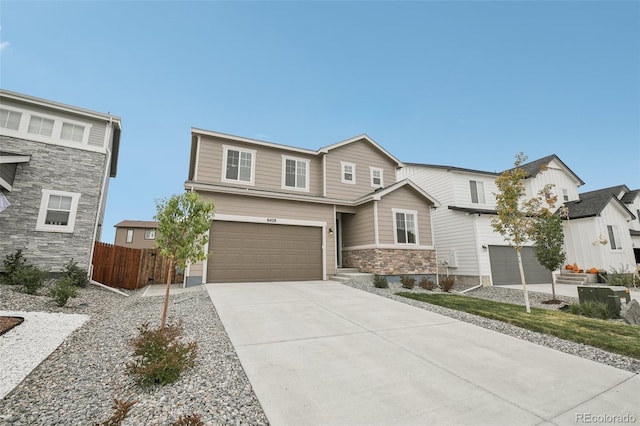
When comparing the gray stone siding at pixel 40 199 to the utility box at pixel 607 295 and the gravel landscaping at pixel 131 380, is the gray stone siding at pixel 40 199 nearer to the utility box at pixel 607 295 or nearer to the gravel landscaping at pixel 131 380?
the gravel landscaping at pixel 131 380

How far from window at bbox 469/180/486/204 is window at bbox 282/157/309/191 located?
412 inches

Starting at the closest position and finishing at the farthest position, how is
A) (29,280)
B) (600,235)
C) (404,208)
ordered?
(29,280) → (404,208) → (600,235)

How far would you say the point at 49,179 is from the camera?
10141 mm

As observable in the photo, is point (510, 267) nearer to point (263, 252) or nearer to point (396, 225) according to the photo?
point (396, 225)

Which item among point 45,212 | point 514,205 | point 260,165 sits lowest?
point 514,205

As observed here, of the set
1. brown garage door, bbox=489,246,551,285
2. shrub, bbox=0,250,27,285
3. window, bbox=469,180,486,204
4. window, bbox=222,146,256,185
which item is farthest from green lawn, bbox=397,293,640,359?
shrub, bbox=0,250,27,285

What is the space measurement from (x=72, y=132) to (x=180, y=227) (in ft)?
34.5

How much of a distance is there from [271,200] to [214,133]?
4.29 metres

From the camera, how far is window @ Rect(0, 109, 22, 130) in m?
10.0

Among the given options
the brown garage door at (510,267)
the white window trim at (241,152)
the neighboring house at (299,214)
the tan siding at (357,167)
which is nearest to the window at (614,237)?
the brown garage door at (510,267)

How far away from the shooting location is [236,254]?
420 inches

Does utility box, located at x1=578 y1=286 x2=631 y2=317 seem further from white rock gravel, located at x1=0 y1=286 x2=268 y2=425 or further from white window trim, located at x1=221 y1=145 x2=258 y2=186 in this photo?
white window trim, located at x1=221 y1=145 x2=258 y2=186

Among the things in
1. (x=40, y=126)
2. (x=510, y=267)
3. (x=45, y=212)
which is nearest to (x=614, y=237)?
(x=510, y=267)

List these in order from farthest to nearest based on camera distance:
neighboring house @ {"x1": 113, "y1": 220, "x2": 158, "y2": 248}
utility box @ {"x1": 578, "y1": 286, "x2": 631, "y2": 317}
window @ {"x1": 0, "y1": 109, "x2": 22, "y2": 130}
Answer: neighboring house @ {"x1": 113, "y1": 220, "x2": 158, "y2": 248} < window @ {"x1": 0, "y1": 109, "x2": 22, "y2": 130} < utility box @ {"x1": 578, "y1": 286, "x2": 631, "y2": 317}
